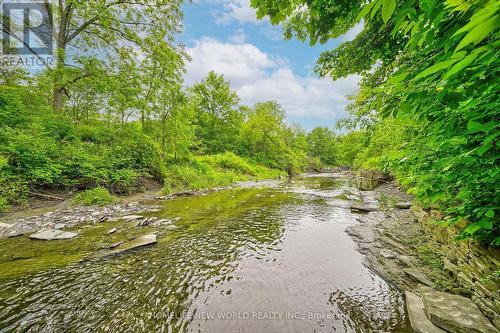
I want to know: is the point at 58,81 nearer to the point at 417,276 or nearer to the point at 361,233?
the point at 361,233

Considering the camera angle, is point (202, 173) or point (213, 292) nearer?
point (213, 292)

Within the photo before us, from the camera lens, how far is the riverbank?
260 centimetres

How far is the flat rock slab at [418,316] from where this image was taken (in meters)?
2.57

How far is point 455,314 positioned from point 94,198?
10.9 metres

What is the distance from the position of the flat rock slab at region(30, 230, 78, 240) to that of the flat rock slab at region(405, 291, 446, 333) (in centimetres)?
734

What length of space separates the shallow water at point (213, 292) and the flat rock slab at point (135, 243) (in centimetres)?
20

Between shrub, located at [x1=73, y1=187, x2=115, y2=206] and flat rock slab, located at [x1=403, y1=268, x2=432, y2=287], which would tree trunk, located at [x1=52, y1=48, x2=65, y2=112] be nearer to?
shrub, located at [x1=73, y1=187, x2=115, y2=206]

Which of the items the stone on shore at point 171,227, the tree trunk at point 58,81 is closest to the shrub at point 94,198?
the stone on shore at point 171,227

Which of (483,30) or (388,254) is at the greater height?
(483,30)

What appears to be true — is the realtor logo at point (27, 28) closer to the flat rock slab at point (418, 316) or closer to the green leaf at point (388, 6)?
the green leaf at point (388, 6)

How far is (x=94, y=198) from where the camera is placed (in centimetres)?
866

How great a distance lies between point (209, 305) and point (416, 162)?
3.75 m

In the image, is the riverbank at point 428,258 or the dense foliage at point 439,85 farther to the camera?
the riverbank at point 428,258

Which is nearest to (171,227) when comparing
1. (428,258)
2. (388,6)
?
(428,258)
